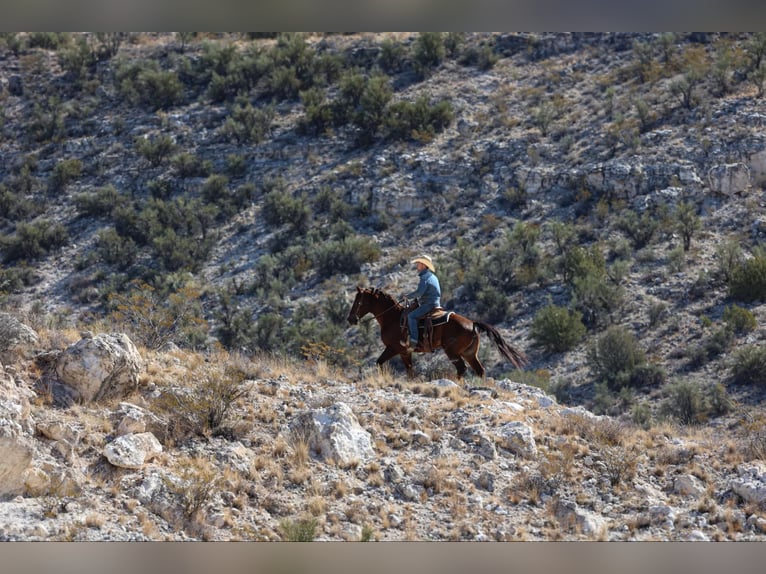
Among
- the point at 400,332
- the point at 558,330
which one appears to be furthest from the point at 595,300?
the point at 400,332

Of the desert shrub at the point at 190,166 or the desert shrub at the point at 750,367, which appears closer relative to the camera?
the desert shrub at the point at 750,367

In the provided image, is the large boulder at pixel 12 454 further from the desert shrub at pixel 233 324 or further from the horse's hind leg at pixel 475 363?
the desert shrub at pixel 233 324

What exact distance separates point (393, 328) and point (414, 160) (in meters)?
16.2

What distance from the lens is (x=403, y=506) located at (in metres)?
9.95

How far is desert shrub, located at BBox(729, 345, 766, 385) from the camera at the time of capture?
19.2 m

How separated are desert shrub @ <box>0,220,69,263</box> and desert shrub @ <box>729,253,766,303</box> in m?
20.3

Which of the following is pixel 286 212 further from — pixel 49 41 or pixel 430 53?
pixel 49 41

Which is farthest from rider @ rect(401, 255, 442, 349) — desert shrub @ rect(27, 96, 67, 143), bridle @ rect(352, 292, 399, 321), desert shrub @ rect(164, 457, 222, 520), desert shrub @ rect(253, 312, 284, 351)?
desert shrub @ rect(27, 96, 67, 143)

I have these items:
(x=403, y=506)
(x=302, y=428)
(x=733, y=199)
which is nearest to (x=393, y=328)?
(x=302, y=428)

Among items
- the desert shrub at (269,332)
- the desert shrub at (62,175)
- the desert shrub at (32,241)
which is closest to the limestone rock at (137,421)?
the desert shrub at (269,332)

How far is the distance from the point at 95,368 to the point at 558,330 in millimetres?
13281

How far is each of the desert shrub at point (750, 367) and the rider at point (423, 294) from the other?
9125mm

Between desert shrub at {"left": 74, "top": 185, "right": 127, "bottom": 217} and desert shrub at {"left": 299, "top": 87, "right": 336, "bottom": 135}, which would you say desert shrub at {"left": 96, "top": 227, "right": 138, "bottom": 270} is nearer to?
desert shrub at {"left": 74, "top": 185, "right": 127, "bottom": 217}

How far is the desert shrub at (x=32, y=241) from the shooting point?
27875 mm
